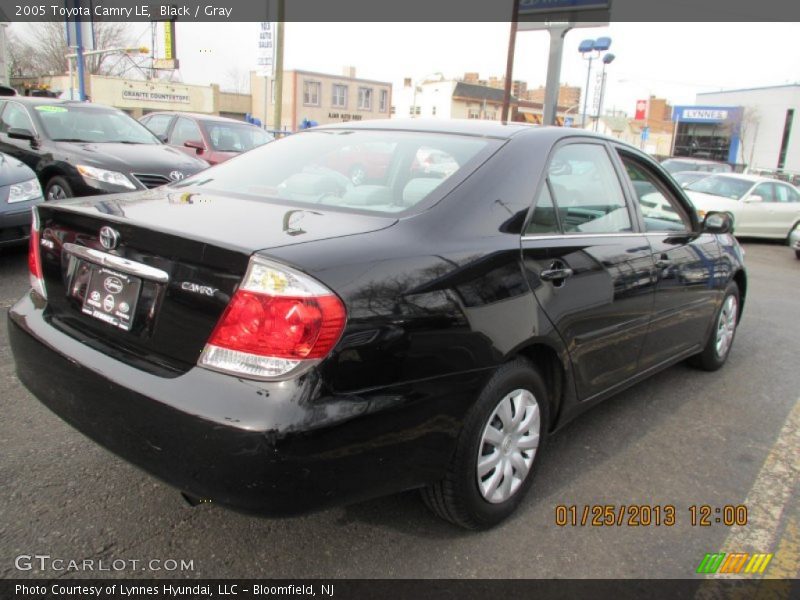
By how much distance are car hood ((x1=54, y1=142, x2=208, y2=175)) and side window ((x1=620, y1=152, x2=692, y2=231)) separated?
5.37 metres

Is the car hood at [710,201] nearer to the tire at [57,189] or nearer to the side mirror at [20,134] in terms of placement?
the tire at [57,189]

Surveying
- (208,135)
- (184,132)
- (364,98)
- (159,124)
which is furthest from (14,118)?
(364,98)

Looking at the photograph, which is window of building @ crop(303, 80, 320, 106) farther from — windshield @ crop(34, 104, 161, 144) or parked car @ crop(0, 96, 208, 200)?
parked car @ crop(0, 96, 208, 200)

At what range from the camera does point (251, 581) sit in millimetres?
2127

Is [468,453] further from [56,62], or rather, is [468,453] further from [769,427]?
[56,62]

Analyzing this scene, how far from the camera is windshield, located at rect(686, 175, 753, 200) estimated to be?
1298cm

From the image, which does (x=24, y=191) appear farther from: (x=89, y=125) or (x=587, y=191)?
(x=587, y=191)

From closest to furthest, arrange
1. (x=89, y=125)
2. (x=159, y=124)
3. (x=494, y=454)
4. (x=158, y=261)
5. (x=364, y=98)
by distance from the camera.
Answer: (x=158, y=261) < (x=494, y=454) < (x=89, y=125) < (x=159, y=124) < (x=364, y=98)

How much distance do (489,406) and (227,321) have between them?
102cm

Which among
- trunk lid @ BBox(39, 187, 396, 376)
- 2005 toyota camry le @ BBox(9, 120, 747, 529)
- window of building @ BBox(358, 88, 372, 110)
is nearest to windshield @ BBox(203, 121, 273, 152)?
2005 toyota camry le @ BBox(9, 120, 747, 529)

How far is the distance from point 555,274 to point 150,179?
5.67m

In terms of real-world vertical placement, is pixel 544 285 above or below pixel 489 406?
above

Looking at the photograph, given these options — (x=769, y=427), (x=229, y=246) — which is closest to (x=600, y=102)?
(x=769, y=427)
